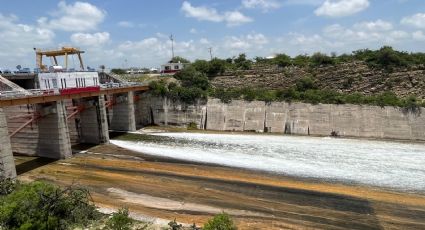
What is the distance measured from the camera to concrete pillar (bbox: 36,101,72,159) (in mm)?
38469

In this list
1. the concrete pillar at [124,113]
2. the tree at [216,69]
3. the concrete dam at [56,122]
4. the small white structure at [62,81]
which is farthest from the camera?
the tree at [216,69]

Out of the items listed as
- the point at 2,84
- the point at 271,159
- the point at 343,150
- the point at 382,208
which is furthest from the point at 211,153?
the point at 2,84

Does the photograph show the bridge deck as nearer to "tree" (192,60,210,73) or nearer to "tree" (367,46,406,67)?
"tree" (192,60,210,73)

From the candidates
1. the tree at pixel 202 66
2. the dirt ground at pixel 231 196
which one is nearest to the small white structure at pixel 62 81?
the dirt ground at pixel 231 196

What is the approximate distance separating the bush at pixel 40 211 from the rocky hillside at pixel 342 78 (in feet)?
159

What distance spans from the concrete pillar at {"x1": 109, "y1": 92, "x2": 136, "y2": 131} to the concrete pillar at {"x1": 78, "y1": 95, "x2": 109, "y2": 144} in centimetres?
737

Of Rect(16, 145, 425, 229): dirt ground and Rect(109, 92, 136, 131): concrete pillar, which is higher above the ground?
Rect(109, 92, 136, 131): concrete pillar

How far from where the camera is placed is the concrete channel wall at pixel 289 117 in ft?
158

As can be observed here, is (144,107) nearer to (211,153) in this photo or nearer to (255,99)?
(255,99)

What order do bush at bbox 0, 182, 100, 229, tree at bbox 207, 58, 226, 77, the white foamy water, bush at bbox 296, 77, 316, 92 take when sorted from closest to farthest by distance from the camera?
bush at bbox 0, 182, 100, 229 → the white foamy water → bush at bbox 296, 77, 316, 92 → tree at bbox 207, 58, 226, 77

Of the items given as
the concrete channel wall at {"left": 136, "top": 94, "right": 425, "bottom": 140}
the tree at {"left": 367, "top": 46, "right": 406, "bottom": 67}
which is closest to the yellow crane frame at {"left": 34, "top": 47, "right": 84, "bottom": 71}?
the concrete channel wall at {"left": 136, "top": 94, "right": 425, "bottom": 140}

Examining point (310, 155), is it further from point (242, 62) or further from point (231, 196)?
point (242, 62)

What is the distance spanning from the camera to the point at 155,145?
4547 centimetres

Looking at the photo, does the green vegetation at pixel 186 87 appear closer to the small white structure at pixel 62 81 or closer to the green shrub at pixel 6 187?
the small white structure at pixel 62 81
